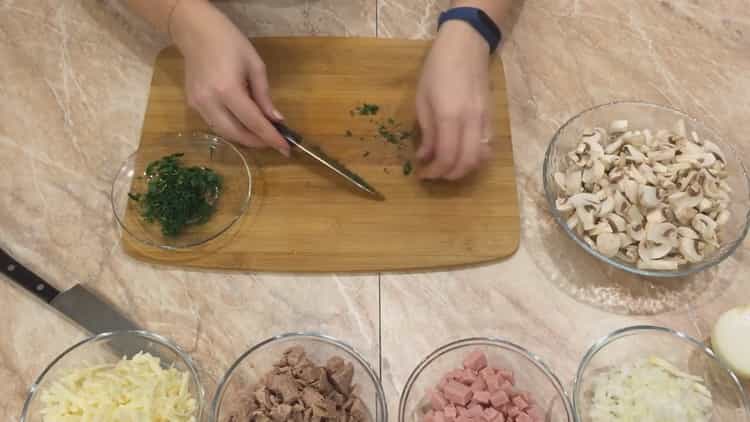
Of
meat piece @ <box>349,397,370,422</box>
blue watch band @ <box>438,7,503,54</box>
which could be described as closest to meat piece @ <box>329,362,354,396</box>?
meat piece @ <box>349,397,370,422</box>

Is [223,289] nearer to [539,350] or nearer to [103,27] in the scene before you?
[539,350]

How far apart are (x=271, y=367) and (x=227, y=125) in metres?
0.47

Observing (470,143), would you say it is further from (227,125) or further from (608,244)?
(227,125)

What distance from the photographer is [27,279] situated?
1.16 meters

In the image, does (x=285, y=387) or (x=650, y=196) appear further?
(x=650, y=196)

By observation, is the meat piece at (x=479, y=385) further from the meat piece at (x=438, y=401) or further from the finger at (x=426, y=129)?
the finger at (x=426, y=129)

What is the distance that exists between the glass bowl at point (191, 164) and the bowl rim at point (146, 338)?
0.19 m

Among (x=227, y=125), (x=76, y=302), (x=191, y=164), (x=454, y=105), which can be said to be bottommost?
(x=76, y=302)

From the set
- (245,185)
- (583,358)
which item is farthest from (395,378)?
(245,185)

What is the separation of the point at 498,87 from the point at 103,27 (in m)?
0.93

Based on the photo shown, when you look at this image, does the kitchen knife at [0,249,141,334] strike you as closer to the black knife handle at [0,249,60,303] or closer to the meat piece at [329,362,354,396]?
the black knife handle at [0,249,60,303]

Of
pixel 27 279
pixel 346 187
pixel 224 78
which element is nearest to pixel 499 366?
pixel 346 187

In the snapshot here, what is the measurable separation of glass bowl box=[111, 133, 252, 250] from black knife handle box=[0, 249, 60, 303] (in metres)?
0.17

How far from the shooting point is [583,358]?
1098 millimetres
